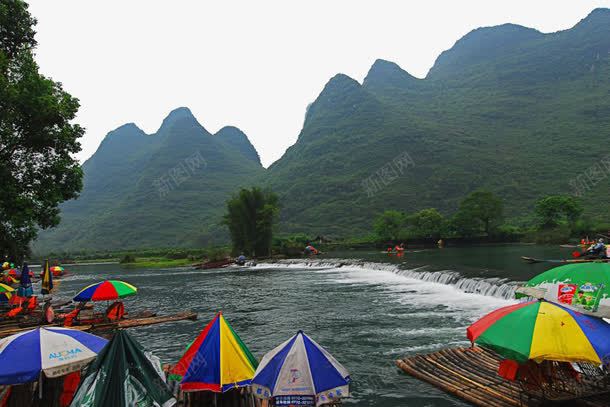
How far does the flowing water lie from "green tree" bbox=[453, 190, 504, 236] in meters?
44.9

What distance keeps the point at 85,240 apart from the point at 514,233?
189 metres

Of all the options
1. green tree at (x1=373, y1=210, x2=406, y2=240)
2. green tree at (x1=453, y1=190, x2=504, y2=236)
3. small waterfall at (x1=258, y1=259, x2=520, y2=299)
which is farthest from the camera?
green tree at (x1=373, y1=210, x2=406, y2=240)

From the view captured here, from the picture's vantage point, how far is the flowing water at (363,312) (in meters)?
15.2

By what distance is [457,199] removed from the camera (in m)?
131

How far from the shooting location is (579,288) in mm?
9664

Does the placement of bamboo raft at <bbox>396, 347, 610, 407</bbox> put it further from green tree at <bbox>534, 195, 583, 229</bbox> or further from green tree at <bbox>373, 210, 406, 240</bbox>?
green tree at <bbox>373, 210, 406, 240</bbox>

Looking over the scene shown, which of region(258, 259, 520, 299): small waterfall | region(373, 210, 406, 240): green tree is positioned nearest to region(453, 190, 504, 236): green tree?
region(373, 210, 406, 240): green tree

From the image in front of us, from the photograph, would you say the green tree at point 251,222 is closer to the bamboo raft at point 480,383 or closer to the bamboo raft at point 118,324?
the bamboo raft at point 118,324

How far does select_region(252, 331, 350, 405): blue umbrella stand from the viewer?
7.67 m

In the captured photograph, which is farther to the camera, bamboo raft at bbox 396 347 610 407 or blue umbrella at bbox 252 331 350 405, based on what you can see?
bamboo raft at bbox 396 347 610 407

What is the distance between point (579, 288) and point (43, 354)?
11.9 m

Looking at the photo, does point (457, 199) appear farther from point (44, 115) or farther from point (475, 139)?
point (44, 115)

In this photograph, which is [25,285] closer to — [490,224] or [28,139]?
[28,139]


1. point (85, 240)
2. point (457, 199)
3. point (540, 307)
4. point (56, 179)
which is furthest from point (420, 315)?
point (85, 240)
